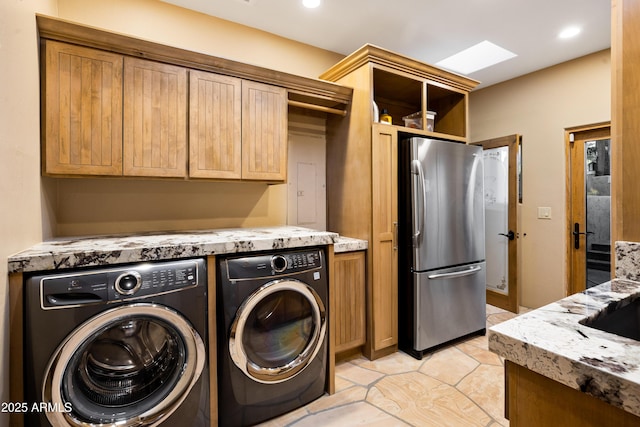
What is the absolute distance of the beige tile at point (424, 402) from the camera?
180 cm

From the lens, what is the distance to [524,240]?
3566 millimetres

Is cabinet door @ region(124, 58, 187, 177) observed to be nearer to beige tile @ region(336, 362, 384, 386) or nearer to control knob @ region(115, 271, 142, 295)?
control knob @ region(115, 271, 142, 295)

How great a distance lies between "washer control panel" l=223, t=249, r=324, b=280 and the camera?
5.44 feet

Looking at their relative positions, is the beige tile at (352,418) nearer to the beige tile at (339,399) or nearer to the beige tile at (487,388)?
the beige tile at (339,399)

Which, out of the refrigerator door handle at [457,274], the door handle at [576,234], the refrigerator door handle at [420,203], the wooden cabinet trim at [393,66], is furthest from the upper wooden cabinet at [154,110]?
the door handle at [576,234]

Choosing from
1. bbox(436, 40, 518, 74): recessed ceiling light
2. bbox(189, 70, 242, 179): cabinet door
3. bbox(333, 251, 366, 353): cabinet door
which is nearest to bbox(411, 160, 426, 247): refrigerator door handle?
bbox(333, 251, 366, 353): cabinet door

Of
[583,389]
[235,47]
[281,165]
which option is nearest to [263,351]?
[281,165]

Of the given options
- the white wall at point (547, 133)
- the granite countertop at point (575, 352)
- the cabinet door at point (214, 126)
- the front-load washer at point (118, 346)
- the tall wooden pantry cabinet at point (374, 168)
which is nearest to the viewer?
the granite countertop at point (575, 352)

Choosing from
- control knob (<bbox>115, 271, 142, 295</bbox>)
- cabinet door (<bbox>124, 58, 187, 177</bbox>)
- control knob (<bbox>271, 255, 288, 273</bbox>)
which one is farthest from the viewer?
cabinet door (<bbox>124, 58, 187, 177</bbox>)

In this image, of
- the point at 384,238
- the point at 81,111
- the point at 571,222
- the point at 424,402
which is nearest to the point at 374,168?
the point at 384,238

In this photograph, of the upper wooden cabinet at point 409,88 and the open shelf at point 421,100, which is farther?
the open shelf at point 421,100

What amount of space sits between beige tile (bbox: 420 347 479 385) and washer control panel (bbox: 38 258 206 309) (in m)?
1.81

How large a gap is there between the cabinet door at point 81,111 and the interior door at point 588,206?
403cm

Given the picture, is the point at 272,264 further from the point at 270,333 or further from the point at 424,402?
the point at 424,402
